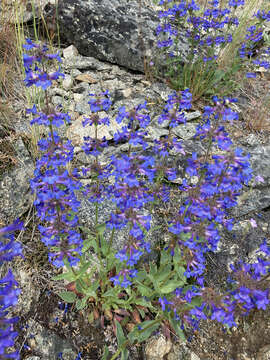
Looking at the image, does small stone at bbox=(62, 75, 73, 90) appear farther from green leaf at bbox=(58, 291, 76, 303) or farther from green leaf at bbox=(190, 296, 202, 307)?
green leaf at bbox=(190, 296, 202, 307)

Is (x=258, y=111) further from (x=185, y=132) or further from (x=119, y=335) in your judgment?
(x=119, y=335)

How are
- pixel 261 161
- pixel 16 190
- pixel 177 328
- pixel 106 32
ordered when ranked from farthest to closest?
1. pixel 106 32
2. pixel 261 161
3. pixel 16 190
4. pixel 177 328

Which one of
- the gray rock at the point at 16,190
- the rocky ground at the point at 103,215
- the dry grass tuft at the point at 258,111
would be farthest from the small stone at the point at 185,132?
the gray rock at the point at 16,190

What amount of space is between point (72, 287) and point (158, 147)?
2.14m

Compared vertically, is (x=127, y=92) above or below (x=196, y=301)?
above

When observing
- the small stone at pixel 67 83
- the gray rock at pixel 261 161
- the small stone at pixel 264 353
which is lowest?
the small stone at pixel 264 353

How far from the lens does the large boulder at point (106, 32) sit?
21.8 feet

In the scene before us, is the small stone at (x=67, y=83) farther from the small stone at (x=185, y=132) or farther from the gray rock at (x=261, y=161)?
the gray rock at (x=261, y=161)

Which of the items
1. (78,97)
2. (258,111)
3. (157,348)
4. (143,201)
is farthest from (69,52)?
(157,348)

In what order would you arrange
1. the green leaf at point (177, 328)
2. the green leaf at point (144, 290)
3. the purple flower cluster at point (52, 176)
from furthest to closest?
the green leaf at point (144, 290) → the green leaf at point (177, 328) → the purple flower cluster at point (52, 176)

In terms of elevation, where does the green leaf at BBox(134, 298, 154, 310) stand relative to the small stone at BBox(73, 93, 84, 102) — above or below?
below

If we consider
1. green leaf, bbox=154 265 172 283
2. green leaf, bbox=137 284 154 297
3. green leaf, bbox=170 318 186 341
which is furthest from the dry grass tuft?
green leaf, bbox=170 318 186 341

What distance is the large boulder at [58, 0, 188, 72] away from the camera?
664cm

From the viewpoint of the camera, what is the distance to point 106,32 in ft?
21.8
